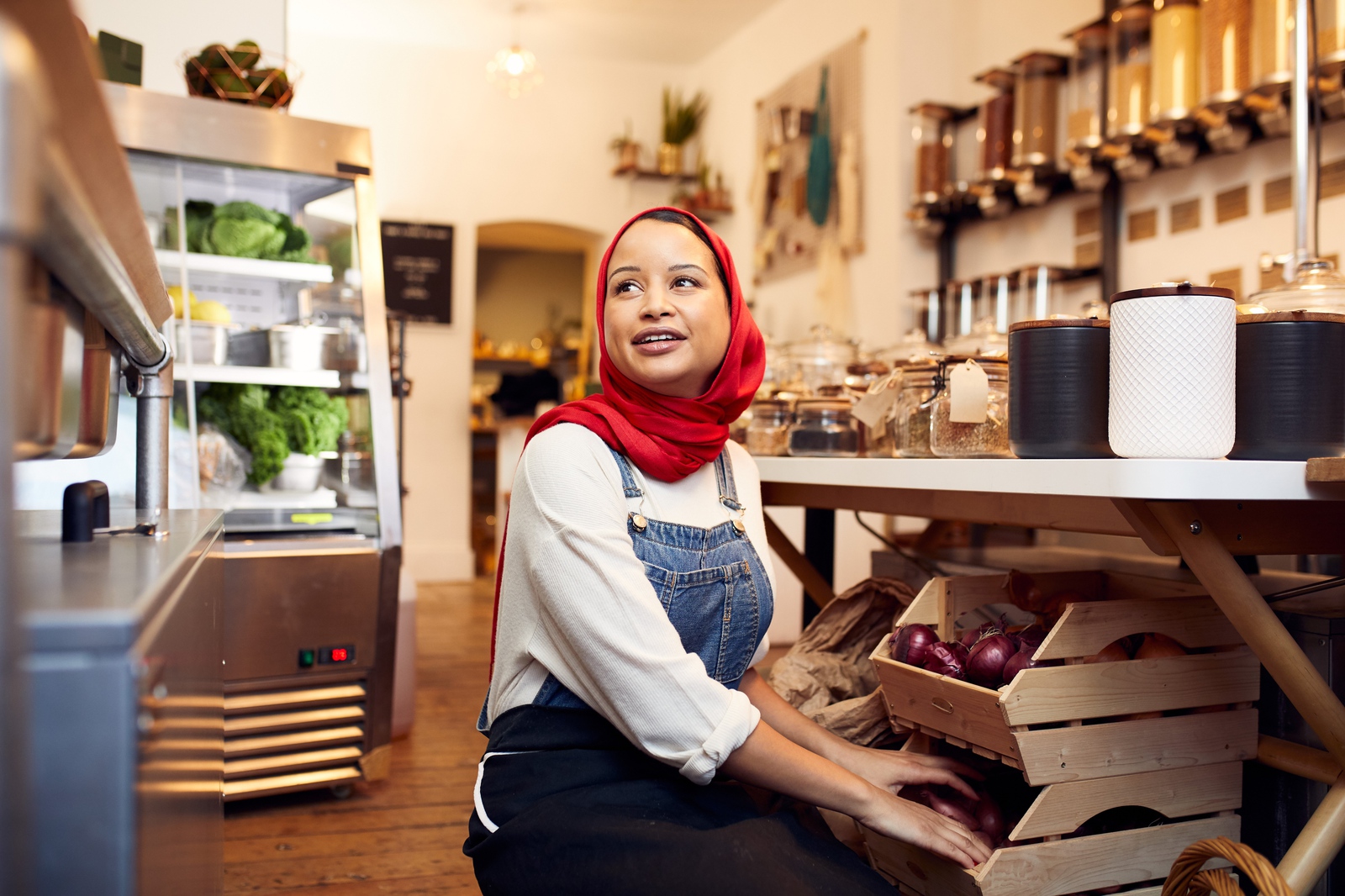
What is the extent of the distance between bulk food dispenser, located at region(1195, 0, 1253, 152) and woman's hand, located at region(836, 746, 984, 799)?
2593 mm

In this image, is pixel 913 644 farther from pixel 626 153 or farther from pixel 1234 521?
pixel 626 153

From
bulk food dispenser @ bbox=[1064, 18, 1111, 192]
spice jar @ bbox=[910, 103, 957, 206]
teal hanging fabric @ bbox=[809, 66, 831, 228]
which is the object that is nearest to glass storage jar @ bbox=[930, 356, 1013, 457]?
bulk food dispenser @ bbox=[1064, 18, 1111, 192]

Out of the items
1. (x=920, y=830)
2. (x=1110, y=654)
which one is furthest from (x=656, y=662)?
(x=1110, y=654)

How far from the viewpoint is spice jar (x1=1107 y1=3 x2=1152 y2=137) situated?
3.46 metres

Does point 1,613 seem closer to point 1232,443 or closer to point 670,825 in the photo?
point 670,825

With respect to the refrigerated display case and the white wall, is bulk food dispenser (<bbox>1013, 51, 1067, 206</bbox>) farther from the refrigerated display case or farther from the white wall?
the white wall

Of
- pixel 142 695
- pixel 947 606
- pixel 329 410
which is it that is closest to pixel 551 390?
pixel 329 410

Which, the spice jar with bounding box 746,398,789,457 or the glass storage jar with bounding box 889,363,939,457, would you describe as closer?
the glass storage jar with bounding box 889,363,939,457

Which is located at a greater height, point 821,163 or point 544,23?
point 544,23

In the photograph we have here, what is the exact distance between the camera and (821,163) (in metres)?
5.29

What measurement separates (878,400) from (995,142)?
2.86 metres

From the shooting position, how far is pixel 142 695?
55 cm

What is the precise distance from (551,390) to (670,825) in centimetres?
577

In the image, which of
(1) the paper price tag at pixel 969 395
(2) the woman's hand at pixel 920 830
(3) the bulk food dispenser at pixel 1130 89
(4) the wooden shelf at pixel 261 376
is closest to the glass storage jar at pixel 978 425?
(1) the paper price tag at pixel 969 395
